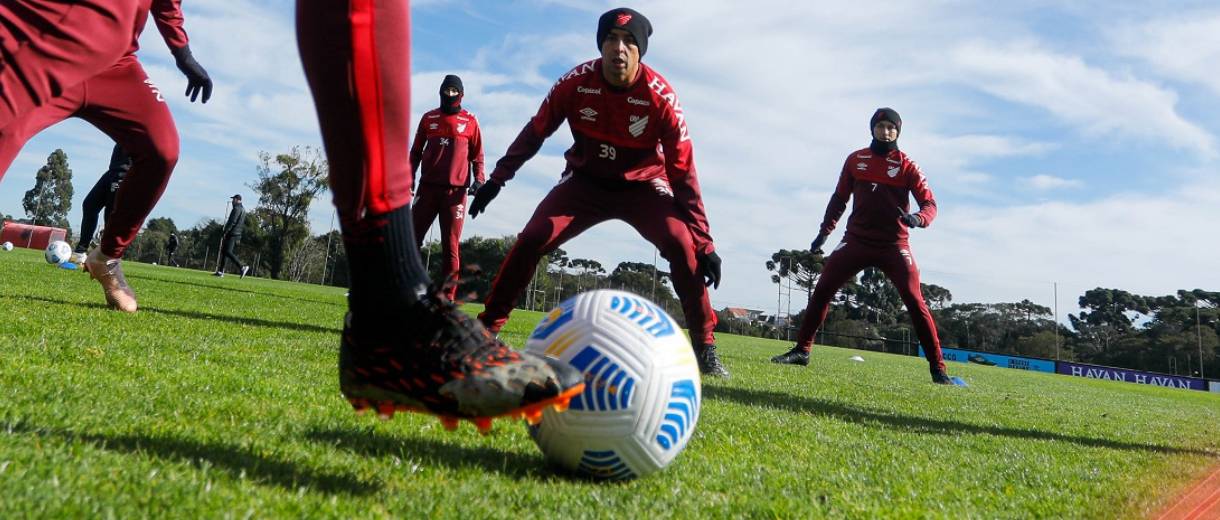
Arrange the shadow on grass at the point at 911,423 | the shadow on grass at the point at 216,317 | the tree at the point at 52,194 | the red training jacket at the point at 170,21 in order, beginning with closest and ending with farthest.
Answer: the red training jacket at the point at 170,21, the shadow on grass at the point at 911,423, the shadow on grass at the point at 216,317, the tree at the point at 52,194

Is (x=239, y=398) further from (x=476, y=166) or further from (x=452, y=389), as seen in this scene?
(x=476, y=166)

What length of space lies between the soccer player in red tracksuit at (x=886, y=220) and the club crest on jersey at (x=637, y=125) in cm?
415

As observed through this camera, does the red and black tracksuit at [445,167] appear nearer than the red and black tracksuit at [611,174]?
No

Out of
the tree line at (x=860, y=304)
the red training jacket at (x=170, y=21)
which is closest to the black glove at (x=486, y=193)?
the red training jacket at (x=170, y=21)

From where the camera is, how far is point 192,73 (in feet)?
15.5

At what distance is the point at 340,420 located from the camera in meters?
2.68

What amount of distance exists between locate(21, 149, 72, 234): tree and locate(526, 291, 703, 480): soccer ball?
104029 mm

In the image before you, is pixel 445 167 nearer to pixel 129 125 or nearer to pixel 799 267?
pixel 129 125

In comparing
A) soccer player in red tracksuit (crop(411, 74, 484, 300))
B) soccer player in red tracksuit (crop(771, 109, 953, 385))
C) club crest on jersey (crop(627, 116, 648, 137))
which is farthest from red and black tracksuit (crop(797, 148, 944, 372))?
soccer player in red tracksuit (crop(411, 74, 484, 300))

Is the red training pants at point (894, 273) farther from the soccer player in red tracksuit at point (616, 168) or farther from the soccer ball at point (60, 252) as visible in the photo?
the soccer ball at point (60, 252)

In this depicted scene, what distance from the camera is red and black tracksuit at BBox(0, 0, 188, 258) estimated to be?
5.90 feet

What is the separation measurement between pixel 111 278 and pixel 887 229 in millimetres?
7460

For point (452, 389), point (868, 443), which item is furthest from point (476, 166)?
point (452, 389)

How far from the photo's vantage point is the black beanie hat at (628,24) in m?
5.20
